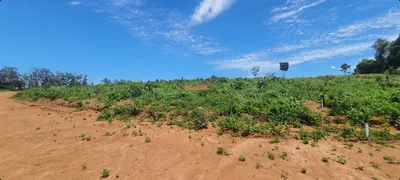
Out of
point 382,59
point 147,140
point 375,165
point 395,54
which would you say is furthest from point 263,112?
point 382,59

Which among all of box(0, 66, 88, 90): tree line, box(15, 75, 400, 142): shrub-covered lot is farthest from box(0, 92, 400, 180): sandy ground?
box(0, 66, 88, 90): tree line

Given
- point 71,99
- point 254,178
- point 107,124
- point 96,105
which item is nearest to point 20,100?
point 71,99

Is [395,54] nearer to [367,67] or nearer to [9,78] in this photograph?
[367,67]

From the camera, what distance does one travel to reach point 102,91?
15461 millimetres

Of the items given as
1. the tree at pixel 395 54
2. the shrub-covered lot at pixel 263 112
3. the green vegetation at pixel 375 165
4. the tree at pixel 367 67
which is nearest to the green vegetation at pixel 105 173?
the shrub-covered lot at pixel 263 112

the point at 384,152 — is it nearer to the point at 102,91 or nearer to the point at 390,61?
the point at 102,91

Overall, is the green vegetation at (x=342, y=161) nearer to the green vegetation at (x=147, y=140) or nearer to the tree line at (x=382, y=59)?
the green vegetation at (x=147, y=140)

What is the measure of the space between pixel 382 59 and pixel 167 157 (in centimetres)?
4922

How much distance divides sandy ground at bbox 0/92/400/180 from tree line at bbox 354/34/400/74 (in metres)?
39.7

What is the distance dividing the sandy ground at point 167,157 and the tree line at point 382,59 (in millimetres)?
39723

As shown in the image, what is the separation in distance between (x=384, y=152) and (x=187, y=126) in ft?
20.7

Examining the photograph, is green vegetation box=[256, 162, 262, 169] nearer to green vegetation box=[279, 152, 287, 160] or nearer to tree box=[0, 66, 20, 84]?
green vegetation box=[279, 152, 287, 160]

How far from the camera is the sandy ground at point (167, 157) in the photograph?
5281mm

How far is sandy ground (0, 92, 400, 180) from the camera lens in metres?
5.28
